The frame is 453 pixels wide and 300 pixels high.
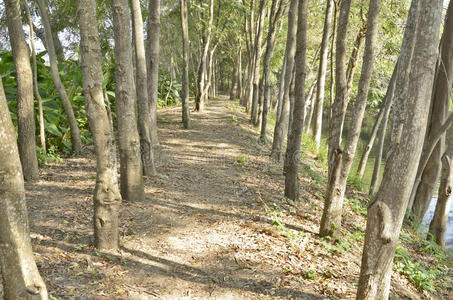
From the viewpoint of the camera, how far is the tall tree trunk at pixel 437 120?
7.12 meters

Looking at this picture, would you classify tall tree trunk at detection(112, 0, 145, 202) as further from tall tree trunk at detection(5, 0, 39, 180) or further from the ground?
tall tree trunk at detection(5, 0, 39, 180)

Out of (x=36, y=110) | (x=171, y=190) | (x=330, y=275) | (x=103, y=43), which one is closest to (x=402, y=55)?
(x=330, y=275)

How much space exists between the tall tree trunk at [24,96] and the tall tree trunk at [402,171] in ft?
18.2

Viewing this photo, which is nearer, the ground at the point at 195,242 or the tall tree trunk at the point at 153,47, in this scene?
the ground at the point at 195,242

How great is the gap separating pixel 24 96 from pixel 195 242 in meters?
3.98

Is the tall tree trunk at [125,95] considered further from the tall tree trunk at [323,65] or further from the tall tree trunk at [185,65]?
the tall tree trunk at [185,65]

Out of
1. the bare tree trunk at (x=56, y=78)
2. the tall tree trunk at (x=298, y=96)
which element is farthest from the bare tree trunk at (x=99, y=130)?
the bare tree trunk at (x=56, y=78)

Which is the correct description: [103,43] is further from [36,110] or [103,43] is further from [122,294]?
[122,294]

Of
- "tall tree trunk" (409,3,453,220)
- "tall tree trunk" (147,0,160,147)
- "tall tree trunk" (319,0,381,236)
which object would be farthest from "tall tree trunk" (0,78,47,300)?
"tall tree trunk" (409,3,453,220)

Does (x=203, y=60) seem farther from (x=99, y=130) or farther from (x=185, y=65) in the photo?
(x=99, y=130)

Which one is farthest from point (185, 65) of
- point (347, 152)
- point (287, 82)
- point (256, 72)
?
point (347, 152)

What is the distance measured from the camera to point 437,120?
738 centimetres

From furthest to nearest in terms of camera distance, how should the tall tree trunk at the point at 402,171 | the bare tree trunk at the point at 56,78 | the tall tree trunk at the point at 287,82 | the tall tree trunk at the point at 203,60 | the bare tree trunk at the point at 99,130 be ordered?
the tall tree trunk at the point at 203,60 → the tall tree trunk at the point at 287,82 → the bare tree trunk at the point at 56,78 → the bare tree trunk at the point at 99,130 → the tall tree trunk at the point at 402,171

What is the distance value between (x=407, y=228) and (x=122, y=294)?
7.21 metres
